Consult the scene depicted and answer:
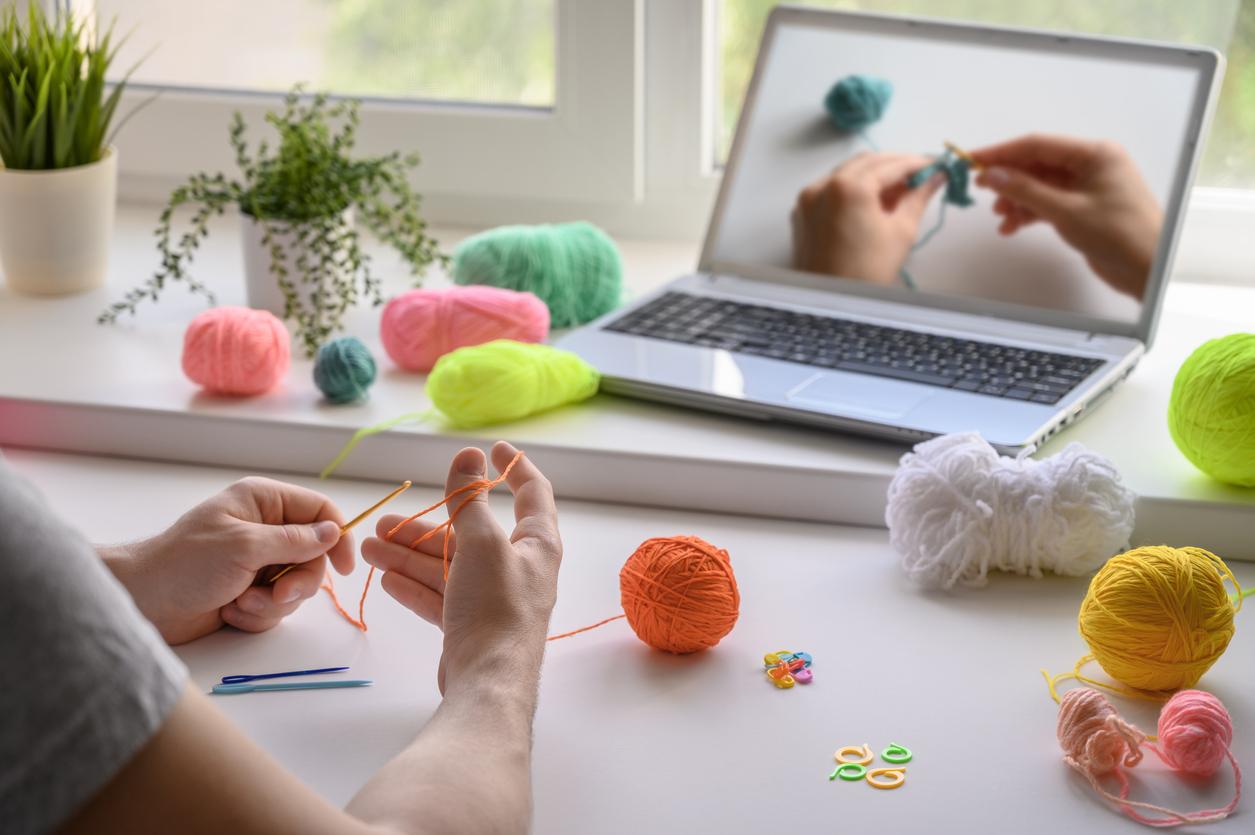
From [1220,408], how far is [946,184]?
374mm

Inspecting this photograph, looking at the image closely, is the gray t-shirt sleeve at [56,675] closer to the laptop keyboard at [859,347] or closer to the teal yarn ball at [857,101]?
the laptop keyboard at [859,347]

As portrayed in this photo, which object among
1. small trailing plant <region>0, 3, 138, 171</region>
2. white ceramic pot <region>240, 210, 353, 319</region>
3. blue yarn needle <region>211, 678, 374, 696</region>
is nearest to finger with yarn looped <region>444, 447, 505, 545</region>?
blue yarn needle <region>211, 678, 374, 696</region>

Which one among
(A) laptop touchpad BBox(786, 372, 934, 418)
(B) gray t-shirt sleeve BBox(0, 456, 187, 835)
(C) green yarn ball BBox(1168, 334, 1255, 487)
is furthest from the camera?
(A) laptop touchpad BBox(786, 372, 934, 418)

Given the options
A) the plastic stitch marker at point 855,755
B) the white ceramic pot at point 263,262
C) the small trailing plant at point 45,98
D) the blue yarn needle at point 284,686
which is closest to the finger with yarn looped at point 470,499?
the blue yarn needle at point 284,686

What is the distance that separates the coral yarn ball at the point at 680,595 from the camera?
87cm

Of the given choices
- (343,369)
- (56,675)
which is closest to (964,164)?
(343,369)

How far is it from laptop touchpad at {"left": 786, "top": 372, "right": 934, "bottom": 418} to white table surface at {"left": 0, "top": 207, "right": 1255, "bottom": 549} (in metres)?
0.02

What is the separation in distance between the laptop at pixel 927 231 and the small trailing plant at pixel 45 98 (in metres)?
0.55

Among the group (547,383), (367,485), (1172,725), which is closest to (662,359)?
(547,383)

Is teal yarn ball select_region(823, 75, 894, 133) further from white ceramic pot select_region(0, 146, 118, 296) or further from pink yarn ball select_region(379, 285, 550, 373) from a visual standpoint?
white ceramic pot select_region(0, 146, 118, 296)

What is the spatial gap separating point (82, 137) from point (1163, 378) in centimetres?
100

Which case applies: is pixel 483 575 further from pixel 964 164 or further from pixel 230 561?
pixel 964 164

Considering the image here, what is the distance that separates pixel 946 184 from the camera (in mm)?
1277

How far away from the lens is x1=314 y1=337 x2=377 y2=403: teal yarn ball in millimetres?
1158
